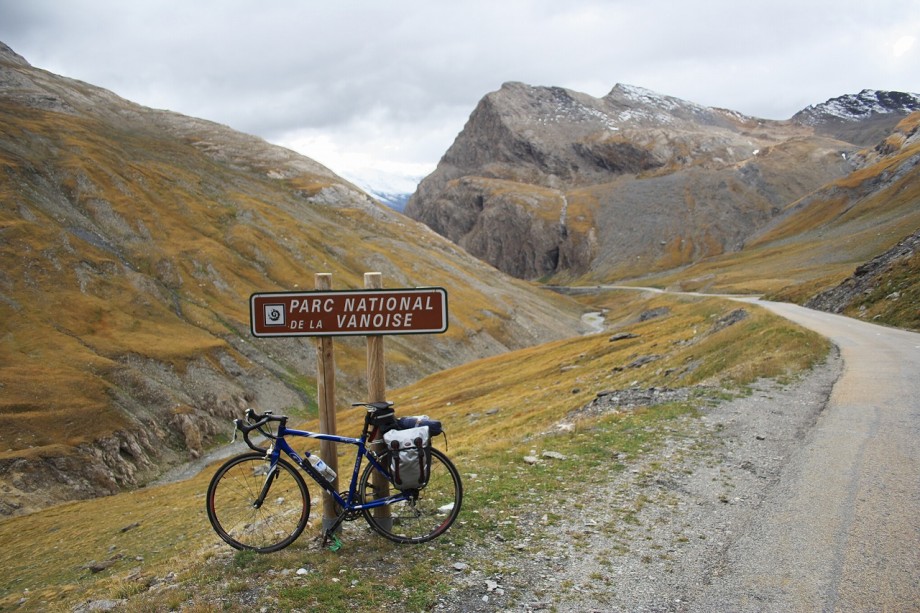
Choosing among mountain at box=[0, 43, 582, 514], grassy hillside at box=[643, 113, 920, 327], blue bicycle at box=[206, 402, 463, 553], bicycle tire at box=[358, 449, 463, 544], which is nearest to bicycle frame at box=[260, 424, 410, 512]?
blue bicycle at box=[206, 402, 463, 553]

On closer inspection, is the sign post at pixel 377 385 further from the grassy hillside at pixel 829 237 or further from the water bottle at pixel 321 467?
the grassy hillside at pixel 829 237

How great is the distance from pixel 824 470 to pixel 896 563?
15.4 feet

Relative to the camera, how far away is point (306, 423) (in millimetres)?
67188

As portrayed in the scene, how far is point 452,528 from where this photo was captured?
35.7 feet

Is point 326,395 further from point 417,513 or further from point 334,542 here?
point 417,513

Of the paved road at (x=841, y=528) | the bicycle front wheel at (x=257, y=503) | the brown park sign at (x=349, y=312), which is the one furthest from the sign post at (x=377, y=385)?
the paved road at (x=841, y=528)

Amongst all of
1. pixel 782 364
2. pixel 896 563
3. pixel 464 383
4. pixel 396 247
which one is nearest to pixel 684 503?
pixel 896 563

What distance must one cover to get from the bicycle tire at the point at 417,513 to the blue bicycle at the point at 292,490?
0.02m

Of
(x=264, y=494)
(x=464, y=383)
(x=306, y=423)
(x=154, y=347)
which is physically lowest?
(x=306, y=423)

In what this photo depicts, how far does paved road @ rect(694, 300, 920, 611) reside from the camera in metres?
8.30

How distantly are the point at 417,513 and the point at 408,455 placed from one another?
160cm

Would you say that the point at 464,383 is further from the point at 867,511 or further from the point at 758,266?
the point at 758,266

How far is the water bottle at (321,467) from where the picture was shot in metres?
9.97

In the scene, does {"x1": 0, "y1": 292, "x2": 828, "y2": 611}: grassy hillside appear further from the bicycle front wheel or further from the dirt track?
the dirt track
